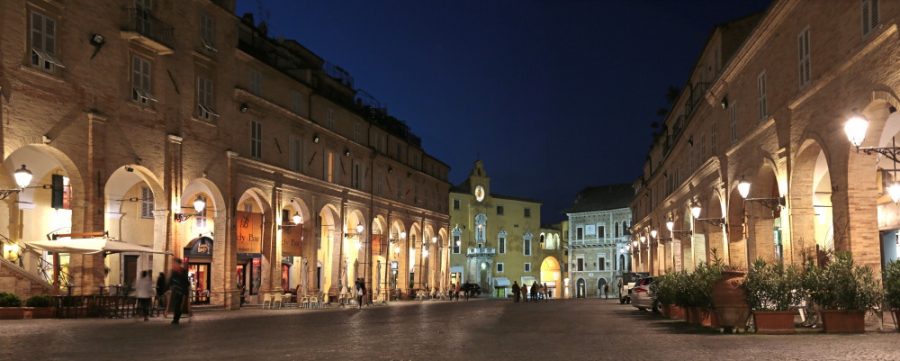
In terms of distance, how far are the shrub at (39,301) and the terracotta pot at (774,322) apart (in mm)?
19751

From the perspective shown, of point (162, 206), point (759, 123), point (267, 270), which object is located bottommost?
point (267, 270)

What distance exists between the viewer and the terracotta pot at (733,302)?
18.3m

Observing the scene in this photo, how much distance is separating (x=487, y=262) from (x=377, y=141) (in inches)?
1670

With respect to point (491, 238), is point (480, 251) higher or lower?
lower

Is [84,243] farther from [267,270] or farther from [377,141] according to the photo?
[377,141]

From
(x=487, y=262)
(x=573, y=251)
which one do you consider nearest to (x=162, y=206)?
(x=487, y=262)

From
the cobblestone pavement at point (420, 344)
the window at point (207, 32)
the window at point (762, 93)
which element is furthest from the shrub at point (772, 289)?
the window at point (207, 32)

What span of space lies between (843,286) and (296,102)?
33.5 meters

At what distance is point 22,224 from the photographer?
105 ft

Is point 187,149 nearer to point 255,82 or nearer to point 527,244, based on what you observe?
point 255,82

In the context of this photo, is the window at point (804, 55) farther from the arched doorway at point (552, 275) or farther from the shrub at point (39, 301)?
the arched doorway at point (552, 275)

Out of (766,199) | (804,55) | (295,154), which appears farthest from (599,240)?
(804,55)

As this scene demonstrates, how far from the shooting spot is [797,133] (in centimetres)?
2277

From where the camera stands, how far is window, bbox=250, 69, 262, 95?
40656 mm
